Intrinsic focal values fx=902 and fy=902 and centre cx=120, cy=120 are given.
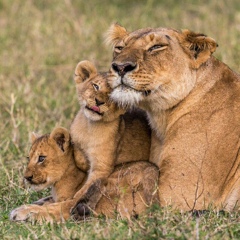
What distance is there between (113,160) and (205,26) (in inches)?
260

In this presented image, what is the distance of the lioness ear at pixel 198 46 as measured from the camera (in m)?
6.56

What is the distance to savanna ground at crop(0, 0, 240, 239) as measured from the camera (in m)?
5.91

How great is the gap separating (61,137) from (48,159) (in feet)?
0.71

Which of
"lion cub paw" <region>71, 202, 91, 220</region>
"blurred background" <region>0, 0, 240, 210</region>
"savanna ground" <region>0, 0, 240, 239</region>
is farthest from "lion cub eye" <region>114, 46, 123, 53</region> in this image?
"blurred background" <region>0, 0, 240, 210</region>

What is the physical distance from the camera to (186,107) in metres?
6.57

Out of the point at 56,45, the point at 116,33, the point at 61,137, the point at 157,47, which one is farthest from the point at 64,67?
the point at 157,47

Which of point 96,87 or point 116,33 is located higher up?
point 116,33

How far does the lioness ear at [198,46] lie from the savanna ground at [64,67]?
114 centimetres

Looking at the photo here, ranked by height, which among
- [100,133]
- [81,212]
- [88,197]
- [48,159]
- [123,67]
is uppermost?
[123,67]

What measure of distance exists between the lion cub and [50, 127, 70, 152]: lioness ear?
0.21 ft

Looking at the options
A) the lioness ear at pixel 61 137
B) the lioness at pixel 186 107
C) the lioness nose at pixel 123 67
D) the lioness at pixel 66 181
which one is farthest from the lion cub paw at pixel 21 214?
the lioness nose at pixel 123 67

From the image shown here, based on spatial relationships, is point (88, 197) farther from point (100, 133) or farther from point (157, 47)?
point (157, 47)

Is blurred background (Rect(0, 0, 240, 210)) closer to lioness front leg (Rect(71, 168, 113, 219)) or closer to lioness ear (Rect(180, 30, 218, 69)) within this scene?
lioness front leg (Rect(71, 168, 113, 219))

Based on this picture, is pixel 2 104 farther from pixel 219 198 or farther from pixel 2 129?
pixel 219 198
